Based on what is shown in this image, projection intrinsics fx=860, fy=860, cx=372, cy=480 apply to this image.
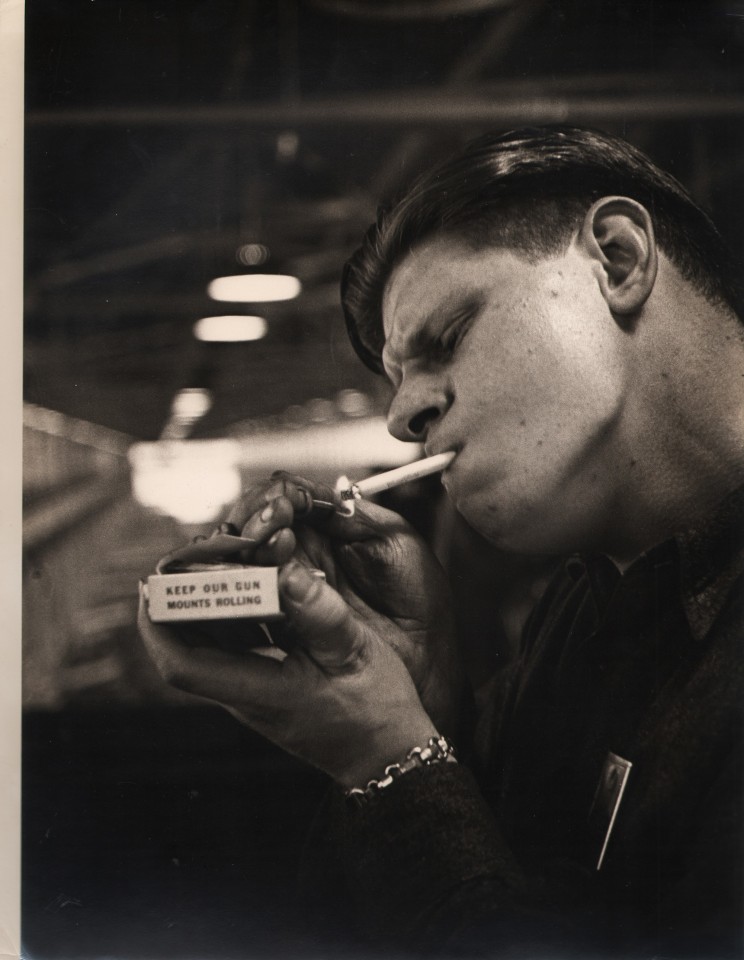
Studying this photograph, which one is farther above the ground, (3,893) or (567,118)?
(567,118)

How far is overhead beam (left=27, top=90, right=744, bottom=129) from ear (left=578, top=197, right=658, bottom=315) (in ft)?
0.67

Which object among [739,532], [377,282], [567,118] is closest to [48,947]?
[377,282]

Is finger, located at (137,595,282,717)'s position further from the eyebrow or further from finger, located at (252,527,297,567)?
the eyebrow

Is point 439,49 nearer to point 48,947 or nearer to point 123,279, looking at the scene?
point 123,279

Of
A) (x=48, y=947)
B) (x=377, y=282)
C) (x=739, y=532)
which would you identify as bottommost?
(x=48, y=947)

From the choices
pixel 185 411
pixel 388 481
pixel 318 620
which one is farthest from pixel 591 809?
pixel 185 411

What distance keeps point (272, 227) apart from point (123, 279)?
0.31 metres

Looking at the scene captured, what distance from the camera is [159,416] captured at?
166 cm

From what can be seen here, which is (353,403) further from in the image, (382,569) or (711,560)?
(711,560)

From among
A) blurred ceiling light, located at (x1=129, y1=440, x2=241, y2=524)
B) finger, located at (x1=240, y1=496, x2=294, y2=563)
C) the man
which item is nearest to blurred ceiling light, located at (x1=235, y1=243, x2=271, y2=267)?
→ the man

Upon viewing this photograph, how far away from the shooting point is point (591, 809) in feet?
5.19

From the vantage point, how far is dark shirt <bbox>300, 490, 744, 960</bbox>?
157cm

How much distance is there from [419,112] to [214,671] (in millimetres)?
1148

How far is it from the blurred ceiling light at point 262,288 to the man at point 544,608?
0.61ft
